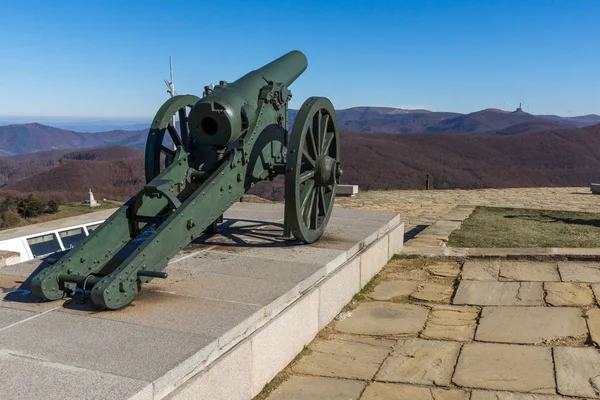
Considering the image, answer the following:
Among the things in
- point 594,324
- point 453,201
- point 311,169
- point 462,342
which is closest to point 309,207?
point 311,169

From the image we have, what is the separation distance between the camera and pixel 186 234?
13.5 ft

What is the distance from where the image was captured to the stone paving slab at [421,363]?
3.60m

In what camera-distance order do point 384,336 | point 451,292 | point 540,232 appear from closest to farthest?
point 384,336
point 451,292
point 540,232

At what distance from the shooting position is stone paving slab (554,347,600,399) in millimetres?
3342

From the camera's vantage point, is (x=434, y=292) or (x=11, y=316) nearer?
(x=11, y=316)

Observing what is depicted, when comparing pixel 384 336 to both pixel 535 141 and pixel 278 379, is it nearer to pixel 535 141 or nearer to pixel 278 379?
pixel 278 379

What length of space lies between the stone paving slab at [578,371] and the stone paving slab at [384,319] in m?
1.06

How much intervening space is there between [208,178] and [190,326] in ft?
4.88

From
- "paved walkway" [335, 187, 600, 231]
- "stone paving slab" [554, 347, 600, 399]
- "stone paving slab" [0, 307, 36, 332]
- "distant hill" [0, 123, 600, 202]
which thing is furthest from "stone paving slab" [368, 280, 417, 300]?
"distant hill" [0, 123, 600, 202]

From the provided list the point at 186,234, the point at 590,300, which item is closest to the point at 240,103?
the point at 186,234

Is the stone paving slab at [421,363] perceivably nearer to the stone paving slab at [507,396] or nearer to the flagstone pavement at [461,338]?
the flagstone pavement at [461,338]

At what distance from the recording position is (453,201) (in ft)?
44.6

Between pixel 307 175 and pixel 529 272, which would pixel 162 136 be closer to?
pixel 307 175

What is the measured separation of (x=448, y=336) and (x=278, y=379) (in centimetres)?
141
